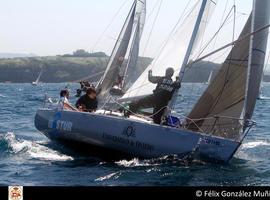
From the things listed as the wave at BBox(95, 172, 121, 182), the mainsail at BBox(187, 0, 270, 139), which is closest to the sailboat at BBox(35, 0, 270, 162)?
the mainsail at BBox(187, 0, 270, 139)

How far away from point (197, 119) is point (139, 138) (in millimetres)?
1469

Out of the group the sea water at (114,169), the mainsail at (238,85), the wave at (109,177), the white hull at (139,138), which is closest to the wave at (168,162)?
the sea water at (114,169)

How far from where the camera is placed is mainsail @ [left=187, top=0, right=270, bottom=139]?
13938 mm

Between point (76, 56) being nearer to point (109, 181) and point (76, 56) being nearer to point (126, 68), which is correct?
point (126, 68)

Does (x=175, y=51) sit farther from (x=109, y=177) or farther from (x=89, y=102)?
(x=109, y=177)

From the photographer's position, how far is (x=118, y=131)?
1358 cm

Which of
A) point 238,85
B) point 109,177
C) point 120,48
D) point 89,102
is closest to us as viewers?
point 109,177

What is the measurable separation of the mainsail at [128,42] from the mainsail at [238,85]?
10386mm

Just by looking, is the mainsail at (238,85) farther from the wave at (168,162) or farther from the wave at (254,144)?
the wave at (254,144)

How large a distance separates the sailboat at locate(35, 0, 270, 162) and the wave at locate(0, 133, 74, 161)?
528 mm

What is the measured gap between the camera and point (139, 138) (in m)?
13.2

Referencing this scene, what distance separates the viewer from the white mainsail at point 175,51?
15.7 meters

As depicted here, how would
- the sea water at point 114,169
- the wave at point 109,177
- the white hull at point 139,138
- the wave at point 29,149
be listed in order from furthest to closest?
the wave at point 29,149 < the white hull at point 139,138 < the wave at point 109,177 < the sea water at point 114,169

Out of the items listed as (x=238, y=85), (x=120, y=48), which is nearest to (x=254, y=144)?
(x=238, y=85)
